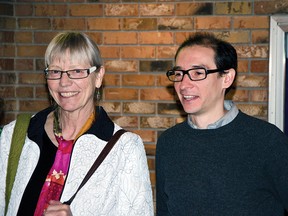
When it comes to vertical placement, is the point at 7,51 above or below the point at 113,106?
above

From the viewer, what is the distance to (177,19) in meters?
3.43

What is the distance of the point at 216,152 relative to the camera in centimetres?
224

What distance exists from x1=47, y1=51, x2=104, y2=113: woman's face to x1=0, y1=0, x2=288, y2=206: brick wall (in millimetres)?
1280

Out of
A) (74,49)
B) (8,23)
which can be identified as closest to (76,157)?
(74,49)

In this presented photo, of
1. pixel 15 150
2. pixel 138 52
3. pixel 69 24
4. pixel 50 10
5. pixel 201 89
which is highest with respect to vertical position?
pixel 50 10

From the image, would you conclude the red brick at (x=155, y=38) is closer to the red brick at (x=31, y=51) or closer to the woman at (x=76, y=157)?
the red brick at (x=31, y=51)

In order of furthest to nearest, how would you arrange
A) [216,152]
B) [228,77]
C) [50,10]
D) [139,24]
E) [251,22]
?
1. [50,10]
2. [139,24]
3. [251,22]
4. [228,77]
5. [216,152]

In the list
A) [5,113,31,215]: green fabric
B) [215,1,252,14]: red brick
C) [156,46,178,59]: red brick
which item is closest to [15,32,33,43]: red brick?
[156,46,178,59]: red brick

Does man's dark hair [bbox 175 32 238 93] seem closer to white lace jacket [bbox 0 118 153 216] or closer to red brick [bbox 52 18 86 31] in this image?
white lace jacket [bbox 0 118 153 216]

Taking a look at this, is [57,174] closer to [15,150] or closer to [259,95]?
[15,150]

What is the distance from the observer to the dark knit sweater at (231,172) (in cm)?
215

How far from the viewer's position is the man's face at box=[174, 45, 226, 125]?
2260 mm

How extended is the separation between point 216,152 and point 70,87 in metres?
0.72

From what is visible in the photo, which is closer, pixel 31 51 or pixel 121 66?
pixel 121 66
